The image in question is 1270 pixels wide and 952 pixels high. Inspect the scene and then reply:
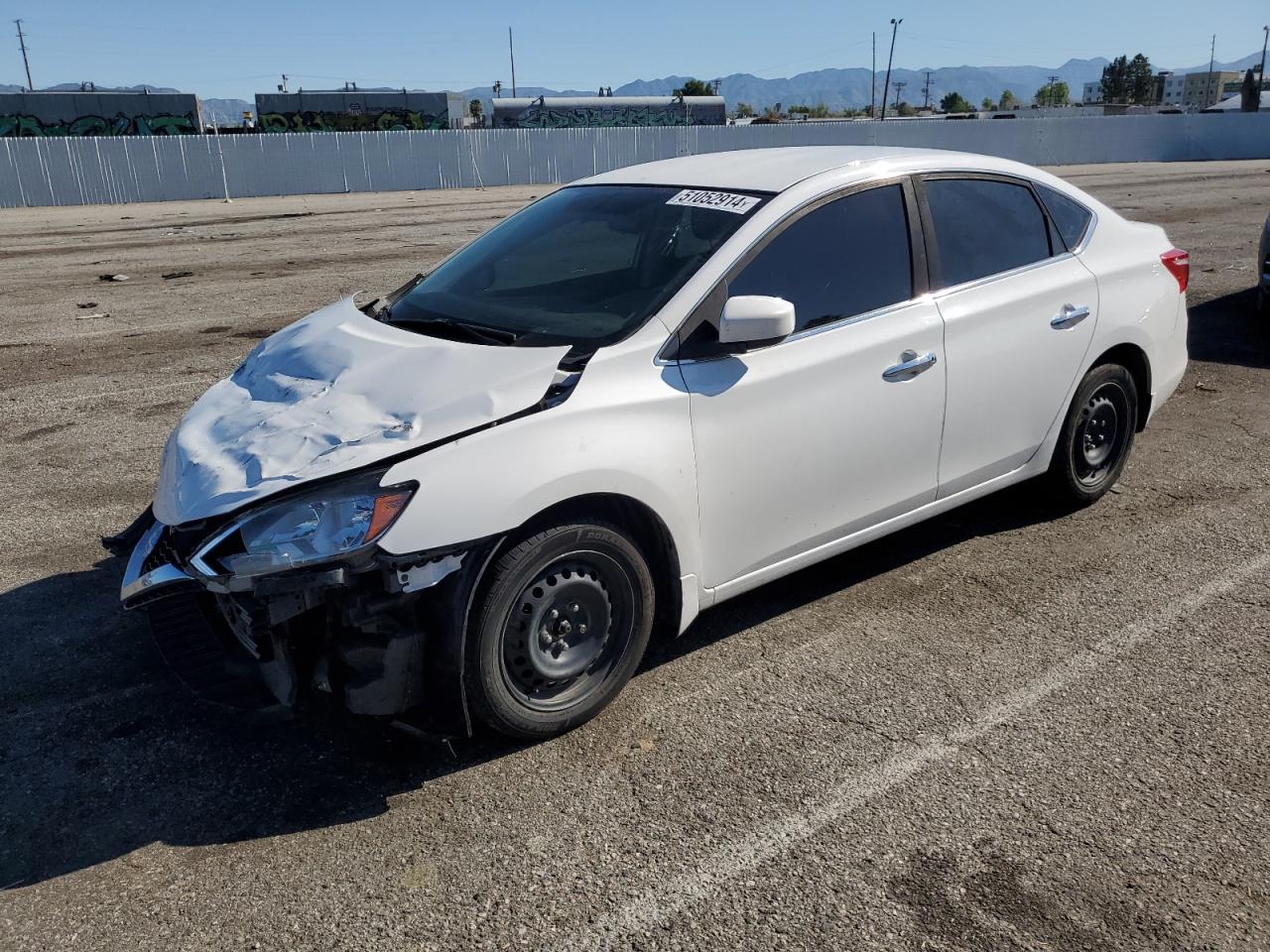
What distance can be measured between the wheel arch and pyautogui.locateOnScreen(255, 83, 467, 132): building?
210ft

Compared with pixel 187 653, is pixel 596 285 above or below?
above

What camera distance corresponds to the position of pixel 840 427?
3.98 meters

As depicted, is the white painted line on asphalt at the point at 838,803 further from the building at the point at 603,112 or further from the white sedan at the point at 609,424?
the building at the point at 603,112

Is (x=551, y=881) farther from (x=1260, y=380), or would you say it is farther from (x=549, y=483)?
(x=1260, y=380)

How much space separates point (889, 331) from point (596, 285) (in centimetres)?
116

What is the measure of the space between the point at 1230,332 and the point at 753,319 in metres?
8.00

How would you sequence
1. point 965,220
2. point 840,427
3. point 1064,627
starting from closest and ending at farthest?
point 840,427 < point 1064,627 < point 965,220

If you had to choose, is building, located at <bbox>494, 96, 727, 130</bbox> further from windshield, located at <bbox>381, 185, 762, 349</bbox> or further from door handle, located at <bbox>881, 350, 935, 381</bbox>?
door handle, located at <bbox>881, 350, 935, 381</bbox>

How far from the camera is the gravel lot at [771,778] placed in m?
2.76

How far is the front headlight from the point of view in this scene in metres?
3.03

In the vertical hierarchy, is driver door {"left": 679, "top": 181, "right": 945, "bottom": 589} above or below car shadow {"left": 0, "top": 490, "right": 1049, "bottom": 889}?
above

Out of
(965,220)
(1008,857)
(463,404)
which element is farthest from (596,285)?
(1008,857)

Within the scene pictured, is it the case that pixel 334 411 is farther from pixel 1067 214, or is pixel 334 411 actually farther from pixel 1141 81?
pixel 1141 81

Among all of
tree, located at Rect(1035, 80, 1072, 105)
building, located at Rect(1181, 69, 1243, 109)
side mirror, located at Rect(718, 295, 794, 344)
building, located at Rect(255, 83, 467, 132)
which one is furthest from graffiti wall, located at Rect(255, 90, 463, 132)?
tree, located at Rect(1035, 80, 1072, 105)
